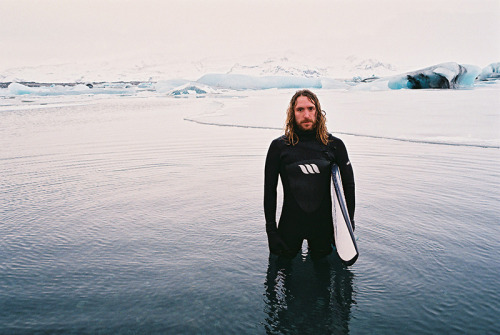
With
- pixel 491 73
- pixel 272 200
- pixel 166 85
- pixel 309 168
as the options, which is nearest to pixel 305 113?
pixel 309 168

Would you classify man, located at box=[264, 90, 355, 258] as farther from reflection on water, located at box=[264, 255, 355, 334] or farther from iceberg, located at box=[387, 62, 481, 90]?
iceberg, located at box=[387, 62, 481, 90]

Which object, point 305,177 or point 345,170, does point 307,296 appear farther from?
point 345,170

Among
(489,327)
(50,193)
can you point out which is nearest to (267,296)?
(489,327)

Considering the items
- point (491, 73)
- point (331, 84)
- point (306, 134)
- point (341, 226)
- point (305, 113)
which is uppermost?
point (491, 73)

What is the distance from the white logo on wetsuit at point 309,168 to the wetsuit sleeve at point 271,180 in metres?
0.22

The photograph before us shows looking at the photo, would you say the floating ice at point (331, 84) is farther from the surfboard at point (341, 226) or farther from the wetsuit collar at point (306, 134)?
the surfboard at point (341, 226)

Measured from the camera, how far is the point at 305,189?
3670 millimetres

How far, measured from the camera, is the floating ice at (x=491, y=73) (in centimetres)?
4827

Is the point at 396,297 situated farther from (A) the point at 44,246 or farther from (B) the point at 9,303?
(A) the point at 44,246

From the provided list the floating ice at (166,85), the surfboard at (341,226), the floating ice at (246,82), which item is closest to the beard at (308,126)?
the surfboard at (341,226)

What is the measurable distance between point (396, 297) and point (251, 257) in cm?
131

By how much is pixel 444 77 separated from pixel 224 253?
3340 cm

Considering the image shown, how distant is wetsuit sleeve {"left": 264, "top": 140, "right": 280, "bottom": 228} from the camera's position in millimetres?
3660

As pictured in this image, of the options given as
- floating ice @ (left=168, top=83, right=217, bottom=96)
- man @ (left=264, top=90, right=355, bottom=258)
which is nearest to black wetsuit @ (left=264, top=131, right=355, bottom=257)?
man @ (left=264, top=90, right=355, bottom=258)
